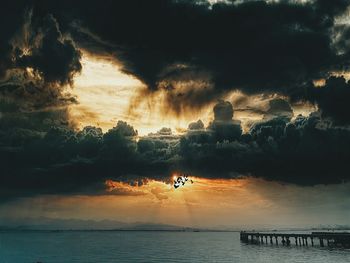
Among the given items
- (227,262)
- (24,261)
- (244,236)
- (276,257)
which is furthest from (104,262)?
(244,236)

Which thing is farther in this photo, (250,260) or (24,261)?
(24,261)

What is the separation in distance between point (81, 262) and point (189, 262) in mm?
32127

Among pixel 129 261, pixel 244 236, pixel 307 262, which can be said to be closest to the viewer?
pixel 307 262

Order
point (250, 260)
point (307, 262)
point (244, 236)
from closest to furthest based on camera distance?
1. point (307, 262)
2. point (250, 260)
3. point (244, 236)

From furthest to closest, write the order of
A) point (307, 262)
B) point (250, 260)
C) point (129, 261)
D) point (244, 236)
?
1. point (244, 236)
2. point (129, 261)
3. point (250, 260)
4. point (307, 262)

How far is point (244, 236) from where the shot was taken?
183m

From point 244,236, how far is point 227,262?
72.7 meters

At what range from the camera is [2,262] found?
390 ft

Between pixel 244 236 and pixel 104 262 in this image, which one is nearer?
pixel 104 262

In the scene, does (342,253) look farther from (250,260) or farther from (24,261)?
(24,261)

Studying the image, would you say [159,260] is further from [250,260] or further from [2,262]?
[2,262]

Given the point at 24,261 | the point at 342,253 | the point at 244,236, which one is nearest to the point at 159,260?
the point at 24,261

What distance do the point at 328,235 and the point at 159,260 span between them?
49772mm

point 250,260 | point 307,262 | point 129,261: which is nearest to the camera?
point 307,262
